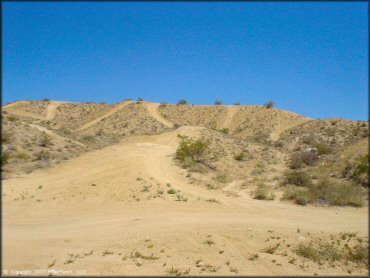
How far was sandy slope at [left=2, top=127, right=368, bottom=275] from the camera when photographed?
26.8ft

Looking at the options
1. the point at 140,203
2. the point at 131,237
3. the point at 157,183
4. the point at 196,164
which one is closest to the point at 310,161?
the point at 196,164

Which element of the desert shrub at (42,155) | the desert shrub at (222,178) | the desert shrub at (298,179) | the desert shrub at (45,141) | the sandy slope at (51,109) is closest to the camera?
the desert shrub at (298,179)

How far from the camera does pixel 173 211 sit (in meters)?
12.2

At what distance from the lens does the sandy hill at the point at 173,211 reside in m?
8.37

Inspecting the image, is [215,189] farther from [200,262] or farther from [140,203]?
[200,262]

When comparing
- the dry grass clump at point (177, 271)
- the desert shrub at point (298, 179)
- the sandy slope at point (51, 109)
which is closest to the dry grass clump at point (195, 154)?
the desert shrub at point (298, 179)

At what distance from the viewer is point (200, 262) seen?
8.27m

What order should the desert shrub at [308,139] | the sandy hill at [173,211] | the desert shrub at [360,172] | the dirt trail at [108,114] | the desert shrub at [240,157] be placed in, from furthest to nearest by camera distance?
the dirt trail at [108,114]
the desert shrub at [308,139]
the desert shrub at [240,157]
the desert shrub at [360,172]
the sandy hill at [173,211]

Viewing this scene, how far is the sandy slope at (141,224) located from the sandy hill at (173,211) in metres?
0.04

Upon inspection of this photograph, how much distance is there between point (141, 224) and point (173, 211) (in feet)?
5.71

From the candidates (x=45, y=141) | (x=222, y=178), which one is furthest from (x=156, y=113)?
(x=222, y=178)

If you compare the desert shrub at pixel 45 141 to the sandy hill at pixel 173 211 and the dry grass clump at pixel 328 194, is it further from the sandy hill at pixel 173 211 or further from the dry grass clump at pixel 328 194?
the dry grass clump at pixel 328 194

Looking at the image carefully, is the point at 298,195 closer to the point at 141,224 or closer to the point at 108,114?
the point at 141,224

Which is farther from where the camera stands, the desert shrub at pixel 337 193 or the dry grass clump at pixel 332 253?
the desert shrub at pixel 337 193
